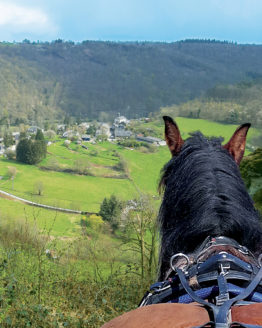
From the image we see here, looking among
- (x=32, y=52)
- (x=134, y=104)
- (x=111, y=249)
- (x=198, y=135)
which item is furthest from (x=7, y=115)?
(x=198, y=135)

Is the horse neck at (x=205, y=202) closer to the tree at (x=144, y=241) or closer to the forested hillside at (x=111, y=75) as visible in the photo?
the tree at (x=144, y=241)

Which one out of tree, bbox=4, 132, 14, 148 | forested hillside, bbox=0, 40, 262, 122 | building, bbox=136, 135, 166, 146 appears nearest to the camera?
tree, bbox=4, 132, 14, 148

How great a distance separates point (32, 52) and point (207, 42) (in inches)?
2021

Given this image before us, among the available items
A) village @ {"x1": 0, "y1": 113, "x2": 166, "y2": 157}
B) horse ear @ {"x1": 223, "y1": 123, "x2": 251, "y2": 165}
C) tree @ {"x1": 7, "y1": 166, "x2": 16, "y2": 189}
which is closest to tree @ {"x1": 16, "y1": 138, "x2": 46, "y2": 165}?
village @ {"x1": 0, "y1": 113, "x2": 166, "y2": 157}

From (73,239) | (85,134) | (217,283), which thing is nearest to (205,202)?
(217,283)

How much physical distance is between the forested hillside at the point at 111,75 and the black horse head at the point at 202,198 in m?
67.7

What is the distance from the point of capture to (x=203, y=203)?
127cm

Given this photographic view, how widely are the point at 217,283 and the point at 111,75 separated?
301ft

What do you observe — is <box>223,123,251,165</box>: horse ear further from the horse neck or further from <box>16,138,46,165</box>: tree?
<box>16,138,46,165</box>: tree

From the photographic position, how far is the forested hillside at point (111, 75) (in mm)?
76188

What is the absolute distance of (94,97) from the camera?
82.7 meters

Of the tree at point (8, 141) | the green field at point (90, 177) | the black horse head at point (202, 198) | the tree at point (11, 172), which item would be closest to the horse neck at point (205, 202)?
the black horse head at point (202, 198)

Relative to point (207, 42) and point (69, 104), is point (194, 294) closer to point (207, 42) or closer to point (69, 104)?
point (69, 104)

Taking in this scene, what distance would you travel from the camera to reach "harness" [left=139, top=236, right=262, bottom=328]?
0.74 metres
